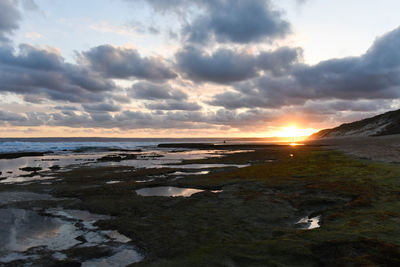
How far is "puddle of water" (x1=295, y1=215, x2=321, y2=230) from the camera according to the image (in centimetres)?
1112

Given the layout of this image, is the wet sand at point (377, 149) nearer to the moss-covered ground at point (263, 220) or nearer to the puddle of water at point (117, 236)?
the moss-covered ground at point (263, 220)

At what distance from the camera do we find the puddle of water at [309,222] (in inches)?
438

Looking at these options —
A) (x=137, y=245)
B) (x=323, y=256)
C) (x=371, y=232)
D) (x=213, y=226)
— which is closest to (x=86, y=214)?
(x=137, y=245)

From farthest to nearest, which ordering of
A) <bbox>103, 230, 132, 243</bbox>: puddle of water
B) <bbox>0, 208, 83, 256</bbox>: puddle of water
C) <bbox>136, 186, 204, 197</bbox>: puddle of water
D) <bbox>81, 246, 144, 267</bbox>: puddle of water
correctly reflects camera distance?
<bbox>136, 186, 204, 197</bbox>: puddle of water < <bbox>103, 230, 132, 243</bbox>: puddle of water < <bbox>0, 208, 83, 256</bbox>: puddle of water < <bbox>81, 246, 144, 267</bbox>: puddle of water

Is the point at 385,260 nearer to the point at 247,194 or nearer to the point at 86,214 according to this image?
the point at 247,194

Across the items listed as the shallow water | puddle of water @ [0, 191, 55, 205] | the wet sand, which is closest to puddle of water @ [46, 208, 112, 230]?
the shallow water

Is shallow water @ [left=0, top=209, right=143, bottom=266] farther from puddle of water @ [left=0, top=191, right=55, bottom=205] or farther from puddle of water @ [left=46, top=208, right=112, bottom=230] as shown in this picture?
puddle of water @ [left=0, top=191, right=55, bottom=205]

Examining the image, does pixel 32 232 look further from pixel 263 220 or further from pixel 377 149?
pixel 377 149

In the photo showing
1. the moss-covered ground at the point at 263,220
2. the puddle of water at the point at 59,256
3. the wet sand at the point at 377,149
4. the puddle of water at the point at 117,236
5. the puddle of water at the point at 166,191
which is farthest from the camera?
the wet sand at the point at 377,149

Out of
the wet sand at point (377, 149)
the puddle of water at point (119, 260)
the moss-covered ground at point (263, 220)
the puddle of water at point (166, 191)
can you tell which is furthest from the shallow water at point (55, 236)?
the wet sand at point (377, 149)

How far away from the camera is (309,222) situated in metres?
11.8

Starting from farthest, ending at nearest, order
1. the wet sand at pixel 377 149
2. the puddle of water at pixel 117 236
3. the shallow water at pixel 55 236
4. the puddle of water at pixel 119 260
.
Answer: the wet sand at pixel 377 149
the puddle of water at pixel 117 236
the shallow water at pixel 55 236
the puddle of water at pixel 119 260

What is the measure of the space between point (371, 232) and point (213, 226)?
5.61 meters

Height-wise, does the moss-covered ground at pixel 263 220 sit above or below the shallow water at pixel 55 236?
above
